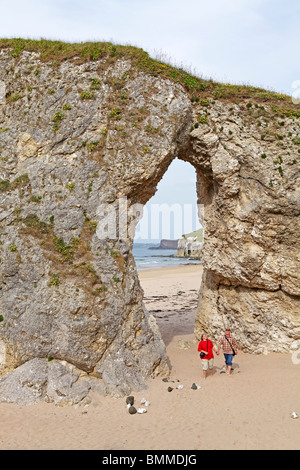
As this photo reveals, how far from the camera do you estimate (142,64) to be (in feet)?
53.0

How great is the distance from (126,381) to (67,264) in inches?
191

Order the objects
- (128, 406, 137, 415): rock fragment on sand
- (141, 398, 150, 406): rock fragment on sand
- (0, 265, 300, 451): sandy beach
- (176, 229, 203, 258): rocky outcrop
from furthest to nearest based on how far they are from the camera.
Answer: (176, 229, 203, 258): rocky outcrop
(141, 398, 150, 406): rock fragment on sand
(128, 406, 137, 415): rock fragment on sand
(0, 265, 300, 451): sandy beach

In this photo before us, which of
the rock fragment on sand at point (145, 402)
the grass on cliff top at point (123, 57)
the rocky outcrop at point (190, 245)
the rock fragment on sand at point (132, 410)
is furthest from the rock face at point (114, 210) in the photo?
the rocky outcrop at point (190, 245)

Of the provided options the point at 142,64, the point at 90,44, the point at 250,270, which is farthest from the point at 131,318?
the point at 90,44

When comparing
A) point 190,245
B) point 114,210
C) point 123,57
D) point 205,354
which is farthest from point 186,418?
point 190,245

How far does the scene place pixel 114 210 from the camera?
48.3ft

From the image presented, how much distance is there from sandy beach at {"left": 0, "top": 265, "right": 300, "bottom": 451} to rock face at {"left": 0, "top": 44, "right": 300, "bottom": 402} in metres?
0.92

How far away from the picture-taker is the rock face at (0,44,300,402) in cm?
1309

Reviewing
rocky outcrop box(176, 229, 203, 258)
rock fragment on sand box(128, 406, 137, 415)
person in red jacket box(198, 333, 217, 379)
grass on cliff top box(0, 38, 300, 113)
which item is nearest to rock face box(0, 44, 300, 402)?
grass on cliff top box(0, 38, 300, 113)

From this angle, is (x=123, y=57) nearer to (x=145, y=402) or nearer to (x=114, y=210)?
(x=114, y=210)

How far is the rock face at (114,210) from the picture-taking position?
1309cm

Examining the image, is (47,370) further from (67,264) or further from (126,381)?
(67,264)

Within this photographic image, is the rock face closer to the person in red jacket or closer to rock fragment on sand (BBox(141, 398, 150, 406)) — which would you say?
rock fragment on sand (BBox(141, 398, 150, 406))

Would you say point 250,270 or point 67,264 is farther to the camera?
point 250,270
